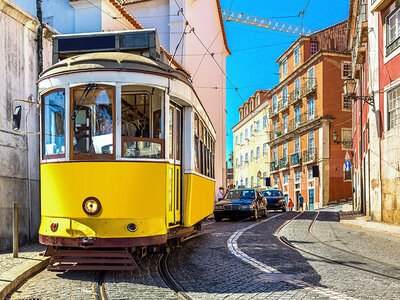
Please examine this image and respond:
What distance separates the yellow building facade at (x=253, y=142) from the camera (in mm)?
54438

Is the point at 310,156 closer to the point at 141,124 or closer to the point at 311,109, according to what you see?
the point at 311,109

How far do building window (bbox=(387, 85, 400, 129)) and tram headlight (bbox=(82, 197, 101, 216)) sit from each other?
12937mm

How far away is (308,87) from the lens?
135 ft

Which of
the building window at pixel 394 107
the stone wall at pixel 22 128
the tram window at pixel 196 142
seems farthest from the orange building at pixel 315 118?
the stone wall at pixel 22 128

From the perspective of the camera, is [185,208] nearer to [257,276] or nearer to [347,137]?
[257,276]

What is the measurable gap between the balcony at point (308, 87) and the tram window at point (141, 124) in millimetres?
34464

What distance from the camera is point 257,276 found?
6727 mm

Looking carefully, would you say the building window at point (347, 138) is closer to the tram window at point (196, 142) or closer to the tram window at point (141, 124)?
the tram window at point (196, 142)

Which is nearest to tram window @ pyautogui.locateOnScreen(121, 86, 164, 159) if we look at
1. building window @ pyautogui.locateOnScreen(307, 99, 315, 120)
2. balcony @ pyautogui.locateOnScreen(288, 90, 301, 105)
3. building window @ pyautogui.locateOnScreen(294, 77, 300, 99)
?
building window @ pyautogui.locateOnScreen(307, 99, 315, 120)

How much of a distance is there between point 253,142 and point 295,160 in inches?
560

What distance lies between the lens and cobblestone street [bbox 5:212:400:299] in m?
5.67

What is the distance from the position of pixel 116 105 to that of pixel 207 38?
25.3m

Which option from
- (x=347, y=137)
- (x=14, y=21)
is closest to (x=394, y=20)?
(x=14, y=21)

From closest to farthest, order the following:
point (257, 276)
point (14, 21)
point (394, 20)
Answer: point (257, 276)
point (14, 21)
point (394, 20)
